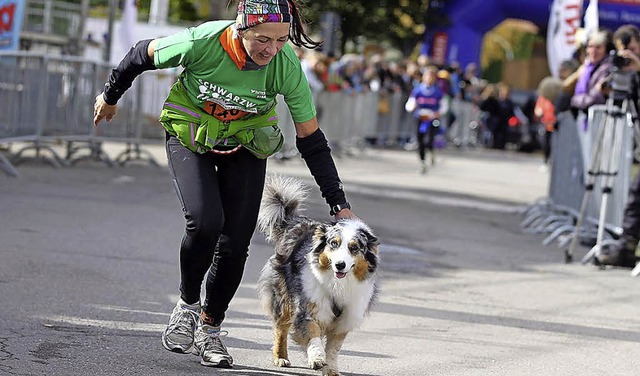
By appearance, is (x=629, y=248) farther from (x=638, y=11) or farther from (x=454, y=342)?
(x=638, y=11)

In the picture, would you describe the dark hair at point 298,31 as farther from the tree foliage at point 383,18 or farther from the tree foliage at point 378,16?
the tree foliage at point 383,18

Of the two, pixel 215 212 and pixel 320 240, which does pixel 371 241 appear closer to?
pixel 320 240

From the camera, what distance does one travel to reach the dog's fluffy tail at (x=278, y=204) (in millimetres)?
6195

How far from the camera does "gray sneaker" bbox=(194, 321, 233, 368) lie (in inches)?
231

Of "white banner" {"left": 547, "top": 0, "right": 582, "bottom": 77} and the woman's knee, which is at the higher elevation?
"white banner" {"left": 547, "top": 0, "right": 582, "bottom": 77}

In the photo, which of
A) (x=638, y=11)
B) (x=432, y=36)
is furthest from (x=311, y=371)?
(x=432, y=36)

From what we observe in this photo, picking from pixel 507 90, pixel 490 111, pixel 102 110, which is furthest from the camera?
pixel 507 90

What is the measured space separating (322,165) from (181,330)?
1003mm

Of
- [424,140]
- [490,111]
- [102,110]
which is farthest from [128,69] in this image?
[490,111]

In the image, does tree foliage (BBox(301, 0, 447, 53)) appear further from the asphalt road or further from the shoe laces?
the shoe laces

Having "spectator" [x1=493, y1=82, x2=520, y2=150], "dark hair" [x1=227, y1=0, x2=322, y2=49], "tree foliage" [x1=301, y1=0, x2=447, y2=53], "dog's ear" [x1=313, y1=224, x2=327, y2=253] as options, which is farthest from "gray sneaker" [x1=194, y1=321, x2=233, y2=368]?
"tree foliage" [x1=301, y1=0, x2=447, y2=53]

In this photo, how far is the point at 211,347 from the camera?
19.4 ft

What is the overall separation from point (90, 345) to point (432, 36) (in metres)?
31.7

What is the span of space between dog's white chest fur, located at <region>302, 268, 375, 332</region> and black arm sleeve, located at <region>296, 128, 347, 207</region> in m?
0.34
